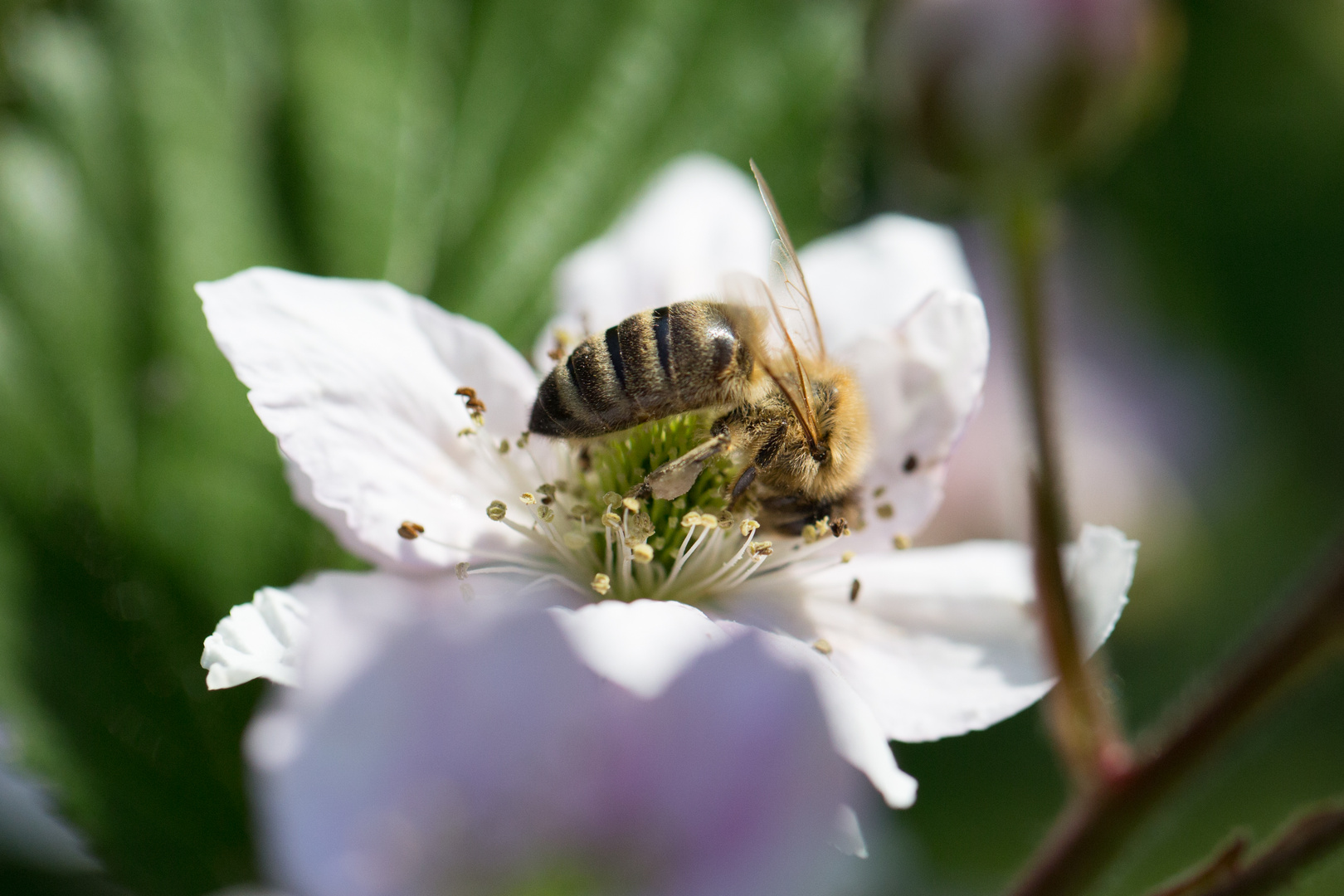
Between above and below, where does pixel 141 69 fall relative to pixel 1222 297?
above

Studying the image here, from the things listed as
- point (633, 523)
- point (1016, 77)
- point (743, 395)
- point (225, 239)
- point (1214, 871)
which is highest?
point (1016, 77)

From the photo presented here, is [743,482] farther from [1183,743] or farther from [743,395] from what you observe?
[1183,743]

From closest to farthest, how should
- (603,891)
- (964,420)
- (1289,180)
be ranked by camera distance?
(603,891) → (964,420) → (1289,180)

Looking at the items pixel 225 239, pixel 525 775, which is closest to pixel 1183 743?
pixel 525 775

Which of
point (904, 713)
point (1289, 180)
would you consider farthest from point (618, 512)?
point (1289, 180)

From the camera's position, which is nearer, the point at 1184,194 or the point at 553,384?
the point at 553,384

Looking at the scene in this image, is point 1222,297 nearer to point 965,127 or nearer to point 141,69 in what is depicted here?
point 965,127
